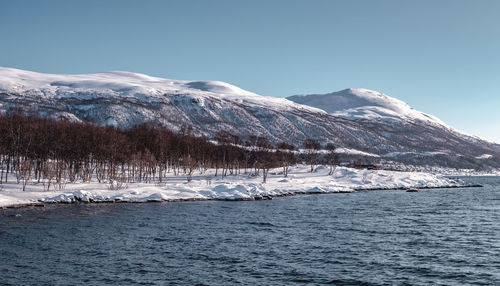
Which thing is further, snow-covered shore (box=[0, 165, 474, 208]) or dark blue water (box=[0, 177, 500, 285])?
snow-covered shore (box=[0, 165, 474, 208])

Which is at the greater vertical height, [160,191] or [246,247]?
[160,191]

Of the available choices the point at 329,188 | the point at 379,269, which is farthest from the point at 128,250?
the point at 329,188

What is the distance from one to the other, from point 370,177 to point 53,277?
→ 4342 inches

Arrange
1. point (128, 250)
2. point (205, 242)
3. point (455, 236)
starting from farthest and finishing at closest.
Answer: point (455, 236)
point (205, 242)
point (128, 250)

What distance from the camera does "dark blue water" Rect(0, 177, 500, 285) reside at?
24719mm

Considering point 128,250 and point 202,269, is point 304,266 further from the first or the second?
point 128,250

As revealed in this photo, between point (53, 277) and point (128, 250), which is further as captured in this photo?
point (128, 250)

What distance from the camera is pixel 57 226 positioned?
41656mm

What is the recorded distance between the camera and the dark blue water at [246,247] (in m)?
24.7

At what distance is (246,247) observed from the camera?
1299 inches

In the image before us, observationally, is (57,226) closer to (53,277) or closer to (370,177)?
(53,277)

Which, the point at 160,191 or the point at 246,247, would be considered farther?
the point at 160,191

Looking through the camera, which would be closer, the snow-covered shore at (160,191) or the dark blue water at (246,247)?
the dark blue water at (246,247)

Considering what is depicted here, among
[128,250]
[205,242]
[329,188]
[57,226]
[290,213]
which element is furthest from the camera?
[329,188]
